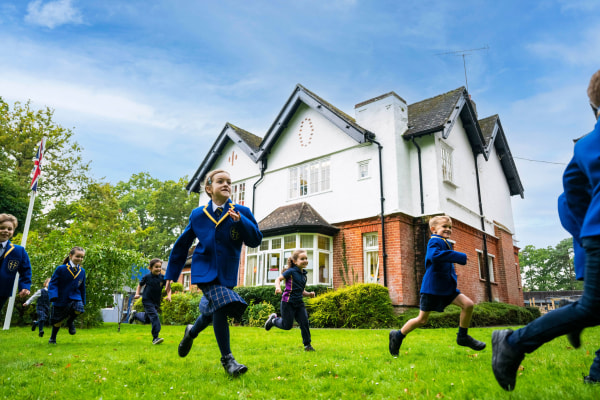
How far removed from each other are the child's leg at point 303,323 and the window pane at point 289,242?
1038 centimetres

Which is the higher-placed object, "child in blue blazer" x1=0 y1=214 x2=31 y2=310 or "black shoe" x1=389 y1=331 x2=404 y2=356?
"child in blue blazer" x1=0 y1=214 x2=31 y2=310

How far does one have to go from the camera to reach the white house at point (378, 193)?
53.0ft

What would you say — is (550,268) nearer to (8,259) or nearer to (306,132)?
(306,132)

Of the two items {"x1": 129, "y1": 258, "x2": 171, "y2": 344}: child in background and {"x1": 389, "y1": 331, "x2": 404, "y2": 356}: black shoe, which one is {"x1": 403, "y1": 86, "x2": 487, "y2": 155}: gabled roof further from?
{"x1": 389, "y1": 331, "x2": 404, "y2": 356}: black shoe

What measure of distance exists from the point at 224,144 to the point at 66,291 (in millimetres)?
15844

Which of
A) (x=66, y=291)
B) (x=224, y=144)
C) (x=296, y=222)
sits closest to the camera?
(x=66, y=291)

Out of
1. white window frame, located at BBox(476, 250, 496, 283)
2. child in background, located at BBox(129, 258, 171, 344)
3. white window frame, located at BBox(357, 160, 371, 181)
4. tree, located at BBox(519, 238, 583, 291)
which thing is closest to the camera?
child in background, located at BBox(129, 258, 171, 344)

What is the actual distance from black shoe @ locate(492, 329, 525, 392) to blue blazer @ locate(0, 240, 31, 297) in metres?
5.95

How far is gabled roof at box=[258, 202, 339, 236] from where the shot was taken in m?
16.8

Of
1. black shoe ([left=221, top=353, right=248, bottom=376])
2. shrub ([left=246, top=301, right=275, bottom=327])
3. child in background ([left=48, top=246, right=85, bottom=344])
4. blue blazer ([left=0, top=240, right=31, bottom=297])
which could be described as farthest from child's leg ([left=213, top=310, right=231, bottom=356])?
shrub ([left=246, top=301, right=275, bottom=327])

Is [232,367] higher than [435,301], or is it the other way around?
[435,301]

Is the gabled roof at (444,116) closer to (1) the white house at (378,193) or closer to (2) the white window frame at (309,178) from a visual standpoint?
(1) the white house at (378,193)

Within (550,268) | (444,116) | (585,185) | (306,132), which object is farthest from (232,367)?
(550,268)

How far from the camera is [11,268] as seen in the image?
5.82 m
